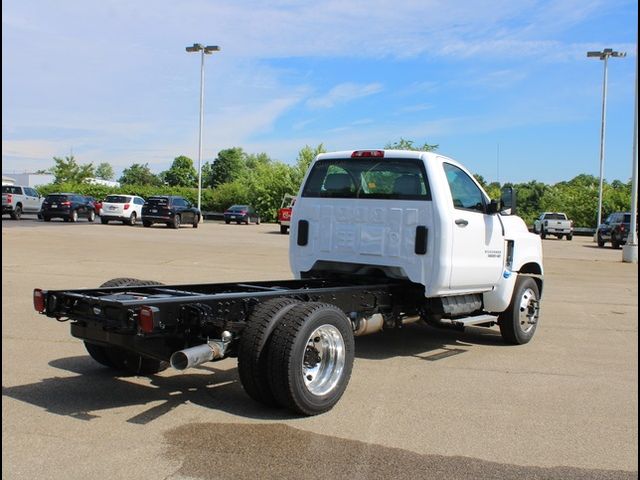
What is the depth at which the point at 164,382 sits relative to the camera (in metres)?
5.97

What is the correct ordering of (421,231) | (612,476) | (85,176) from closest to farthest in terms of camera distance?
(612,476) < (421,231) < (85,176)

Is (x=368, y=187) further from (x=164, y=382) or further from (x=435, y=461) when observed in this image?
(x=435, y=461)

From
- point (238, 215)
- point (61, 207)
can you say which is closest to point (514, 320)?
point (61, 207)

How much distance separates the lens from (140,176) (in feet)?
481

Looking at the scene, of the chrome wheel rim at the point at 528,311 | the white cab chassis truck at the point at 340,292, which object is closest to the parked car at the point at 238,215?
the white cab chassis truck at the point at 340,292

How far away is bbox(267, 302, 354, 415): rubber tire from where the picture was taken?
491cm

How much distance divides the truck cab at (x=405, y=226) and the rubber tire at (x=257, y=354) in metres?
2.20

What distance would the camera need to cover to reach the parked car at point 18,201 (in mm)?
37344

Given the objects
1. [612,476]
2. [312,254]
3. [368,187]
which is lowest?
[612,476]

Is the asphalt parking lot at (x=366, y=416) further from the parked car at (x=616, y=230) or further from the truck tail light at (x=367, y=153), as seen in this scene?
the parked car at (x=616, y=230)

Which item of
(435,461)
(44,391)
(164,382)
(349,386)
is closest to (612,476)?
(435,461)

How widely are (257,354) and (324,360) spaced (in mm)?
730

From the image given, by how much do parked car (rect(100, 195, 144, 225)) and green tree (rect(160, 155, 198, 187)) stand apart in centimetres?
10059

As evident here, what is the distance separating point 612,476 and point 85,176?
10089 centimetres
